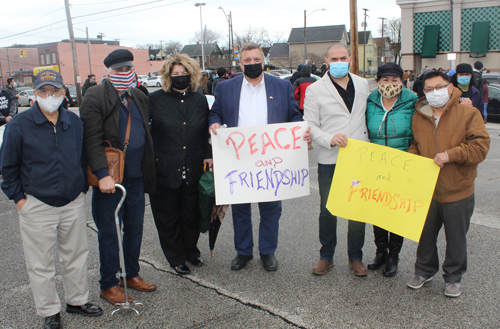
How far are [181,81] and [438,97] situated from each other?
214 cm

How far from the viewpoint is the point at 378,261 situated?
3.89 meters

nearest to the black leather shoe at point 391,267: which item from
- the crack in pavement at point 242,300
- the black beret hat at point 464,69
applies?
the crack in pavement at point 242,300

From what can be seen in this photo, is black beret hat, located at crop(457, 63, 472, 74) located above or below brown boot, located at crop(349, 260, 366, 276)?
above

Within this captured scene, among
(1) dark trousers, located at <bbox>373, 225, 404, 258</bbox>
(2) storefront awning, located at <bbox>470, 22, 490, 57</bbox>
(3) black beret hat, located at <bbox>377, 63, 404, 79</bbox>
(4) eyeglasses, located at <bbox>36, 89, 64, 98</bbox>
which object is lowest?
(1) dark trousers, located at <bbox>373, 225, 404, 258</bbox>

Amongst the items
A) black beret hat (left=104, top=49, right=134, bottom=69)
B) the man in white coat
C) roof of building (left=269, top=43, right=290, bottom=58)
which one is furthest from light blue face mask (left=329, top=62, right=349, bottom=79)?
roof of building (left=269, top=43, right=290, bottom=58)

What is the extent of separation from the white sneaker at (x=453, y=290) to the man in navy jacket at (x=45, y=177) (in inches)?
117

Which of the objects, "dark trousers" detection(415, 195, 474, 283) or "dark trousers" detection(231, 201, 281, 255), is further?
"dark trousers" detection(231, 201, 281, 255)

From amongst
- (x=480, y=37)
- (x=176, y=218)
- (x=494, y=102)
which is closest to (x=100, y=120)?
(x=176, y=218)

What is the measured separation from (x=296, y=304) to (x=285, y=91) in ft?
6.27

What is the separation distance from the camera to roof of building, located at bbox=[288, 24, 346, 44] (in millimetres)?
74750

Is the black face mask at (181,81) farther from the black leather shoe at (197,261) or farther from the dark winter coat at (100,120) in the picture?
the black leather shoe at (197,261)

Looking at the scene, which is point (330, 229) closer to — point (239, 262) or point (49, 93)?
point (239, 262)

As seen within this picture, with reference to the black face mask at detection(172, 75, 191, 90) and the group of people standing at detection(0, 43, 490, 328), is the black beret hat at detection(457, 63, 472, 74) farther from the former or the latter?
the black face mask at detection(172, 75, 191, 90)

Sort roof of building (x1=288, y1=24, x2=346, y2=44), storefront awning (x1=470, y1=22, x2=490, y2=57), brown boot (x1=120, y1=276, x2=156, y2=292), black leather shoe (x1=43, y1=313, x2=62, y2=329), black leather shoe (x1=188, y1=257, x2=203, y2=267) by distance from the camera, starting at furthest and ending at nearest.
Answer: roof of building (x1=288, y1=24, x2=346, y2=44)
storefront awning (x1=470, y1=22, x2=490, y2=57)
black leather shoe (x1=188, y1=257, x2=203, y2=267)
brown boot (x1=120, y1=276, x2=156, y2=292)
black leather shoe (x1=43, y1=313, x2=62, y2=329)
